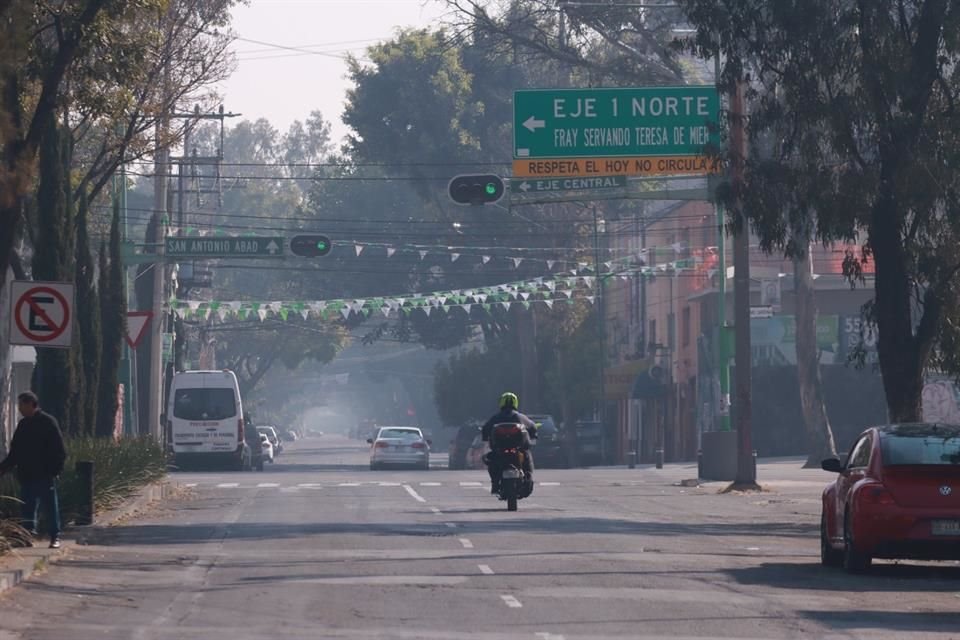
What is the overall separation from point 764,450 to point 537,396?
10635 millimetres

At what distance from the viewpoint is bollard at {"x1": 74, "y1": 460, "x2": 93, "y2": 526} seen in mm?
21172

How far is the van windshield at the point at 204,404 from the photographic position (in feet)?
152

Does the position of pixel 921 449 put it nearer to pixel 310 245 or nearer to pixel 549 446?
pixel 310 245

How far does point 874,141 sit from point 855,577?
9.49 metres

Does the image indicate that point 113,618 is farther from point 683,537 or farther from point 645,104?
point 645,104

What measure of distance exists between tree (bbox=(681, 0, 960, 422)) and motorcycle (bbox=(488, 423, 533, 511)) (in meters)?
4.66

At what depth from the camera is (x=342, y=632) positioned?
12.1 meters

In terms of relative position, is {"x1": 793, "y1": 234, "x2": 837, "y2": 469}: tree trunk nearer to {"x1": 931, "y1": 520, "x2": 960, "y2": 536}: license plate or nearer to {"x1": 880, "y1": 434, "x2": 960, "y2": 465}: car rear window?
{"x1": 880, "y1": 434, "x2": 960, "y2": 465}: car rear window

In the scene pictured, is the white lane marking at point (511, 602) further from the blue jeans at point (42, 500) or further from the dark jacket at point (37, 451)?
the dark jacket at point (37, 451)

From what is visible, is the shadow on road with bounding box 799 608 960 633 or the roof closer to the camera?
the shadow on road with bounding box 799 608 960 633

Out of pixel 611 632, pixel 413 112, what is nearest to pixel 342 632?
pixel 611 632

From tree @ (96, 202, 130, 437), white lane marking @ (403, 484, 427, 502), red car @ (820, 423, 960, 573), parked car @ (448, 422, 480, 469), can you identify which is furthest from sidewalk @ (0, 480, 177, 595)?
parked car @ (448, 422, 480, 469)

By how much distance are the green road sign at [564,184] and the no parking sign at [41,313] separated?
39.4ft

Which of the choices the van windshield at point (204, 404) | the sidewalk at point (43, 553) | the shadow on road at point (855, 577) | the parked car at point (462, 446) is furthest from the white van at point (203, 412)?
the shadow on road at point (855, 577)
